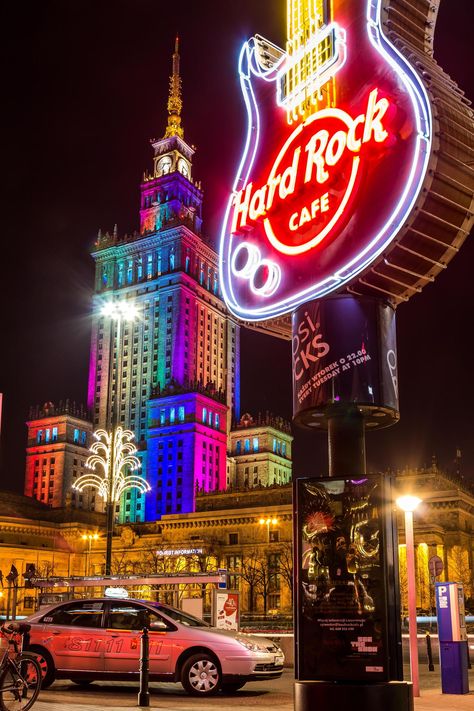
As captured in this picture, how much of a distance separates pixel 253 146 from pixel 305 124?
2.14 m

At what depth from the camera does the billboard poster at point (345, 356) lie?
11773mm

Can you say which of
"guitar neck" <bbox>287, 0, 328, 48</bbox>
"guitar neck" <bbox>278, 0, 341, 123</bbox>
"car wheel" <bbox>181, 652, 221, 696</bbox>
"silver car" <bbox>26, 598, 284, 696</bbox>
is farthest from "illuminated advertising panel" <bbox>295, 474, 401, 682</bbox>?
"guitar neck" <bbox>287, 0, 328, 48</bbox>

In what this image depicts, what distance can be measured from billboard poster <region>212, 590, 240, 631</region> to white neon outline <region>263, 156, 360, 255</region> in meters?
11.9

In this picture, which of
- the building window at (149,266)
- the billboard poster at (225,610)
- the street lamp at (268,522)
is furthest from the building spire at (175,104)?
the billboard poster at (225,610)

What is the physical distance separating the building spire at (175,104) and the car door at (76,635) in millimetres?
137336

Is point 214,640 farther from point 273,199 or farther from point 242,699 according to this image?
point 273,199

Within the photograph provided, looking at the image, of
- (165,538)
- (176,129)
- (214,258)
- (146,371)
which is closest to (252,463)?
(146,371)

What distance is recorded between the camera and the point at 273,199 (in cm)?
1507

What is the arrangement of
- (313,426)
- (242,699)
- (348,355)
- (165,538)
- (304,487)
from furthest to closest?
(165,538)
(242,699)
(313,426)
(348,355)
(304,487)

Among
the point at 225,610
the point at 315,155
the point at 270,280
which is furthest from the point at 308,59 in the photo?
the point at 225,610

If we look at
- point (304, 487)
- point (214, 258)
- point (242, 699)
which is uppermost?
point (214, 258)

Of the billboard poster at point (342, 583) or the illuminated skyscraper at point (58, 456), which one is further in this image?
the illuminated skyscraper at point (58, 456)

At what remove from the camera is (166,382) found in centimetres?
12350

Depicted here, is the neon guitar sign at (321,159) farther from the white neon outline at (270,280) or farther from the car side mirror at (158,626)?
the car side mirror at (158,626)
